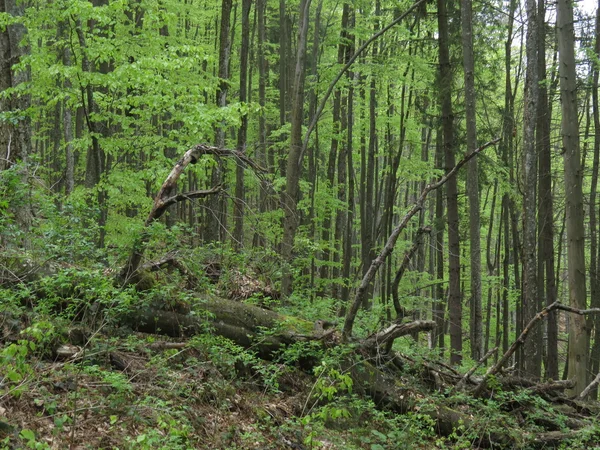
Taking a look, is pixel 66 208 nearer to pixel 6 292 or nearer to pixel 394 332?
pixel 6 292

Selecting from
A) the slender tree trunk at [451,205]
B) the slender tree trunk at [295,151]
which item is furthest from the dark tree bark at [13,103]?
the slender tree trunk at [451,205]

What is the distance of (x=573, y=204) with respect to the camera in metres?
8.99

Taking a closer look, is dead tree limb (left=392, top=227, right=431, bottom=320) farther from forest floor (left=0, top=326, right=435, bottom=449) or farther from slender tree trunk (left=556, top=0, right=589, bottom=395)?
slender tree trunk (left=556, top=0, right=589, bottom=395)

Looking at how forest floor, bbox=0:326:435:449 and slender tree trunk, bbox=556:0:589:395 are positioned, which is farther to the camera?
slender tree trunk, bbox=556:0:589:395

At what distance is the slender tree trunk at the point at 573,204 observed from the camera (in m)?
8.92

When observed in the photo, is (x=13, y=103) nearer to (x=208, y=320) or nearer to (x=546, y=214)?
(x=208, y=320)

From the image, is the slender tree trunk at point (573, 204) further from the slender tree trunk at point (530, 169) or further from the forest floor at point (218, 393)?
the slender tree trunk at point (530, 169)

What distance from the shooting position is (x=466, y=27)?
10203mm

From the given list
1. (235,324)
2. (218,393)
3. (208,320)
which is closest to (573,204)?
(235,324)

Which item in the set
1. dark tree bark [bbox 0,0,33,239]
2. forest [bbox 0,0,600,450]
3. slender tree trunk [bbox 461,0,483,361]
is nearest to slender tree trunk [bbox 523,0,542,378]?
forest [bbox 0,0,600,450]

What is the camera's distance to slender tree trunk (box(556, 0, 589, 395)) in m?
8.92

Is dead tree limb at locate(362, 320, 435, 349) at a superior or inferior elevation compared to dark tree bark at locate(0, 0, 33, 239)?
inferior

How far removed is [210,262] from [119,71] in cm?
383

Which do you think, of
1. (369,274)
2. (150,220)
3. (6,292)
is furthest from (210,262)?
(6,292)
